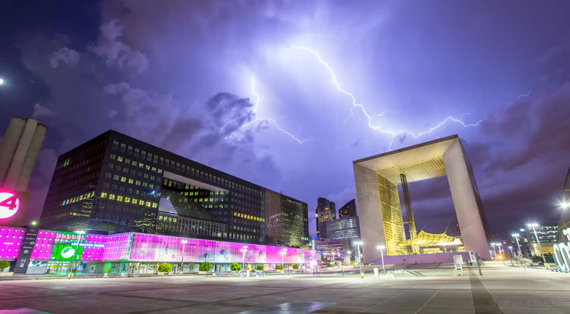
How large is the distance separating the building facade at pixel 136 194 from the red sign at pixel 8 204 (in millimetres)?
86067

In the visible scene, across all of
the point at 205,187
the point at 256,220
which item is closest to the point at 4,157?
the point at 205,187

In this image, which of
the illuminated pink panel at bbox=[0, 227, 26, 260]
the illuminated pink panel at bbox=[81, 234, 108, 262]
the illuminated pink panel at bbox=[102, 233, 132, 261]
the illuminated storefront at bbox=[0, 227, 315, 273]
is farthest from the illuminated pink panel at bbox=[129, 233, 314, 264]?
the illuminated pink panel at bbox=[0, 227, 26, 260]

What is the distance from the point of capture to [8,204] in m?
10.7

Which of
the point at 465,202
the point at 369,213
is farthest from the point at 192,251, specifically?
the point at 465,202

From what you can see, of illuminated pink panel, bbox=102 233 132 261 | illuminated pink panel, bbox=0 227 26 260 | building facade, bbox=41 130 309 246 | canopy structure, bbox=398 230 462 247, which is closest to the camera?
illuminated pink panel, bbox=102 233 132 261

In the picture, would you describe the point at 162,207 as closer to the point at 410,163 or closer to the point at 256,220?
the point at 256,220

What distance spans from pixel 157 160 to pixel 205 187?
3194 cm

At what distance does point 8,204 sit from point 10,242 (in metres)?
100

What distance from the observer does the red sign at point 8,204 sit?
34.8 ft

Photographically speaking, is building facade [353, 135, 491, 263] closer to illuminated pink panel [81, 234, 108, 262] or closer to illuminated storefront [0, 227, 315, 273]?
illuminated storefront [0, 227, 315, 273]

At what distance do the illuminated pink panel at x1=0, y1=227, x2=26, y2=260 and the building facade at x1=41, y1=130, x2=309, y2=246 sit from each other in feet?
40.2

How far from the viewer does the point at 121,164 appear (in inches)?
3797

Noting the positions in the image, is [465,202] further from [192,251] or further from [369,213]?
[192,251]

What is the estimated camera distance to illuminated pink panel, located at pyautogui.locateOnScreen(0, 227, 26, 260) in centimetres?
7694
